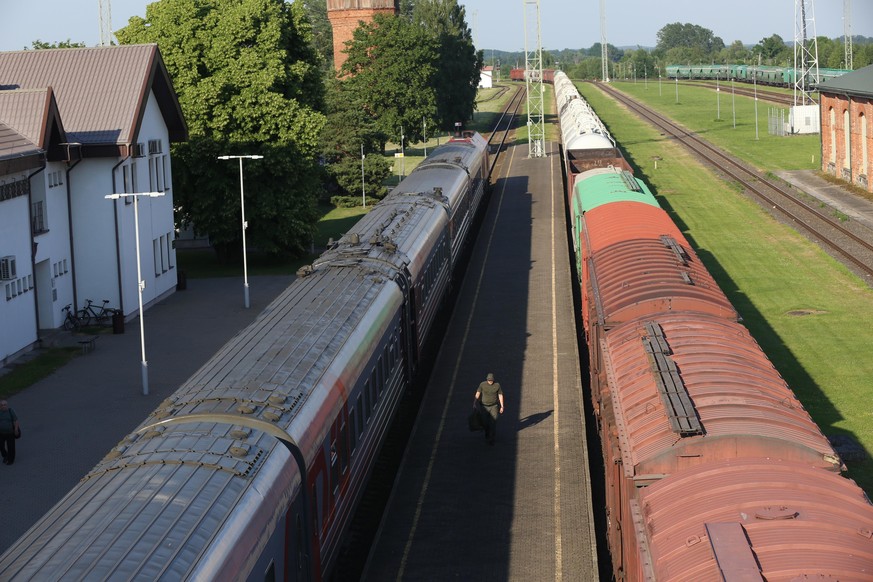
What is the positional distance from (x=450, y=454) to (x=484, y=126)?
9900 centimetres

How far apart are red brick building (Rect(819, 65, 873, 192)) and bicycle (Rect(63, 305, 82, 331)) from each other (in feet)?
146

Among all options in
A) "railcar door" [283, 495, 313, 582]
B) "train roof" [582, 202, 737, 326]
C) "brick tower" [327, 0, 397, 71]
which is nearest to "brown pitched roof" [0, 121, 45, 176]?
"train roof" [582, 202, 737, 326]

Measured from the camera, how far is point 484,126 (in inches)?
4675

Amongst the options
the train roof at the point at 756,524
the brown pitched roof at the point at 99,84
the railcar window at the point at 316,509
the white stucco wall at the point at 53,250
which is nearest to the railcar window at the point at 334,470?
the railcar window at the point at 316,509

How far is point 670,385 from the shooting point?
1451 cm

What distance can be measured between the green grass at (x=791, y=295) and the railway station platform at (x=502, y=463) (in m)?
5.91

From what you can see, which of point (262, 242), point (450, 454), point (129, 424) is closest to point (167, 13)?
point (262, 242)

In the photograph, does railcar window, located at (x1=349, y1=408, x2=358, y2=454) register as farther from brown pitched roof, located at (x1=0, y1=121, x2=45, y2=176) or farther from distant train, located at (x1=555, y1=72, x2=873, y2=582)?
brown pitched roof, located at (x1=0, y1=121, x2=45, y2=176)

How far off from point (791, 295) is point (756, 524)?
29026 millimetres

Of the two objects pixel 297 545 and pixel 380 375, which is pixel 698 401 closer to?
pixel 297 545

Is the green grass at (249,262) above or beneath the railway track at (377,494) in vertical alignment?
above

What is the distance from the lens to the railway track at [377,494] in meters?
17.8

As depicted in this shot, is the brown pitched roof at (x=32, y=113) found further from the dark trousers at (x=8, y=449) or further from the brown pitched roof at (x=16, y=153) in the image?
the dark trousers at (x=8, y=449)

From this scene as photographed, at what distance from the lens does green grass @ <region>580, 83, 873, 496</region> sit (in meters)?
26.0
